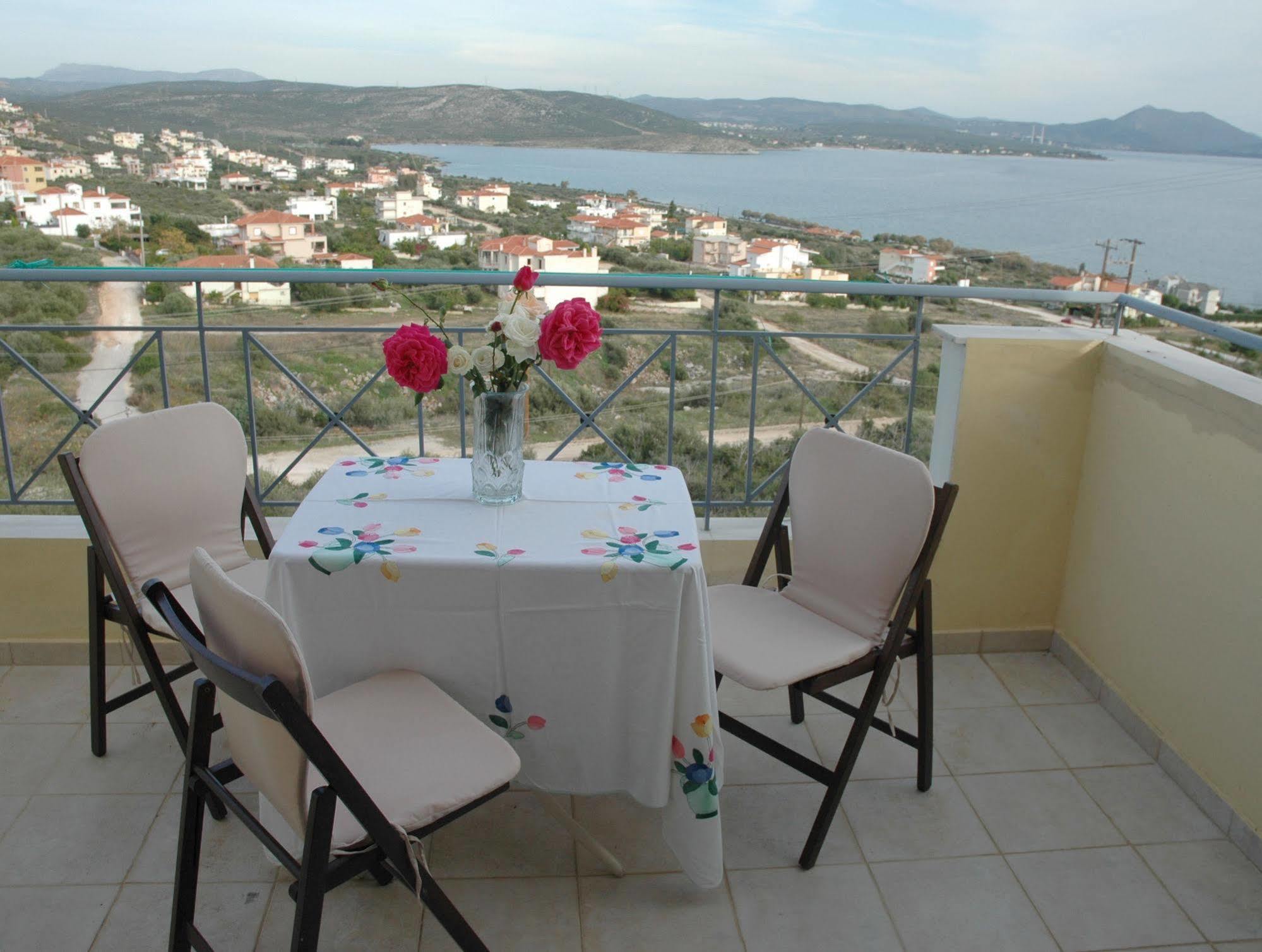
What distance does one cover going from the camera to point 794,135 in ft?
41.6

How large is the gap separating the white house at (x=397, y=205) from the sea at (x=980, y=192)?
3.93ft

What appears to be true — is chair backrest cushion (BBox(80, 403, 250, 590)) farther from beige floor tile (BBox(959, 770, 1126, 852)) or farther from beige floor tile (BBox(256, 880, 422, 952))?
beige floor tile (BBox(959, 770, 1126, 852))

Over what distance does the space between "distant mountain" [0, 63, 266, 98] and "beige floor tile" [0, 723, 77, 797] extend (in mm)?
13041

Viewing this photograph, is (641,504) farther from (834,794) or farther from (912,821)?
(912,821)

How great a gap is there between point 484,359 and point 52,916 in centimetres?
134

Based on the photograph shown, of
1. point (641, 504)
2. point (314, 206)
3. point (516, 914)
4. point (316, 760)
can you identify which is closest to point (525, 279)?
point (641, 504)

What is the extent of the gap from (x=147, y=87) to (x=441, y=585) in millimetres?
14538

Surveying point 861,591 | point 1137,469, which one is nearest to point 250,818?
point 861,591

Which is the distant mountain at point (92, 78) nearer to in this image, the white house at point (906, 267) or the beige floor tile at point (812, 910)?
the white house at point (906, 267)

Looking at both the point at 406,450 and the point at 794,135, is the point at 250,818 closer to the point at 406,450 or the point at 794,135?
the point at 406,450

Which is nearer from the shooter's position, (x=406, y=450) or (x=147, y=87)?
(x=406, y=450)

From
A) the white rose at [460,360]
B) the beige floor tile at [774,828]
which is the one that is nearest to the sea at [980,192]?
the beige floor tile at [774,828]

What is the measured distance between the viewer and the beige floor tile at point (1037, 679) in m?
2.73

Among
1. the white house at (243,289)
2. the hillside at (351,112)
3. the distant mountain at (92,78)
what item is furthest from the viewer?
the distant mountain at (92,78)
